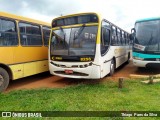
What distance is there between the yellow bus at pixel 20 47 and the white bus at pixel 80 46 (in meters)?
0.87

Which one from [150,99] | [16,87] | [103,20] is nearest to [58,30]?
[103,20]

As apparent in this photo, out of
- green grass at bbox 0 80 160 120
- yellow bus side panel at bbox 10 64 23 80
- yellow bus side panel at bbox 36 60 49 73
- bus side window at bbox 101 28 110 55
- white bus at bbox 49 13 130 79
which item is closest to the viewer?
green grass at bbox 0 80 160 120

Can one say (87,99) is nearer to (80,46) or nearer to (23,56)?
(80,46)

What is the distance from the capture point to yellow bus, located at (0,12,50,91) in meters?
7.88

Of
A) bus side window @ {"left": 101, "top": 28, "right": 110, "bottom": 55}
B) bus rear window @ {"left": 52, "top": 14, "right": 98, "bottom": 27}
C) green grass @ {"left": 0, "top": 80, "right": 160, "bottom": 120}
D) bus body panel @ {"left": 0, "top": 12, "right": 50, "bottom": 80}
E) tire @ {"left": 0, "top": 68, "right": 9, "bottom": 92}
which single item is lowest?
green grass @ {"left": 0, "top": 80, "right": 160, "bottom": 120}

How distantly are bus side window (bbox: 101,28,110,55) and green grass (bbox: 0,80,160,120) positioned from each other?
149 centimetres

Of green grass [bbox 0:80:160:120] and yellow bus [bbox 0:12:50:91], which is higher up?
yellow bus [bbox 0:12:50:91]

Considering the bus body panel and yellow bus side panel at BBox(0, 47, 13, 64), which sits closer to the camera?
yellow bus side panel at BBox(0, 47, 13, 64)

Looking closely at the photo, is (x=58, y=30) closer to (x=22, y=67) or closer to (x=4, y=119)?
(x=22, y=67)

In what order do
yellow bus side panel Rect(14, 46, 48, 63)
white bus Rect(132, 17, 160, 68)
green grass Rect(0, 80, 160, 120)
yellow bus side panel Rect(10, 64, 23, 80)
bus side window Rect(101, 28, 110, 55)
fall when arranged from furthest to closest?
white bus Rect(132, 17, 160, 68) < bus side window Rect(101, 28, 110, 55) < yellow bus side panel Rect(14, 46, 48, 63) < yellow bus side panel Rect(10, 64, 23, 80) < green grass Rect(0, 80, 160, 120)

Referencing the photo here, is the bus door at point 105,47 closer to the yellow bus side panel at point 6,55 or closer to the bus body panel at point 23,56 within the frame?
the bus body panel at point 23,56

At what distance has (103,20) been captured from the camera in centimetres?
896

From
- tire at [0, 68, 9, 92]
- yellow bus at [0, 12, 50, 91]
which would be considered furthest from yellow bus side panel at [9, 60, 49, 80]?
tire at [0, 68, 9, 92]

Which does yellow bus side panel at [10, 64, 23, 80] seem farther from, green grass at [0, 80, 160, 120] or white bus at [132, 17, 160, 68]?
white bus at [132, 17, 160, 68]
